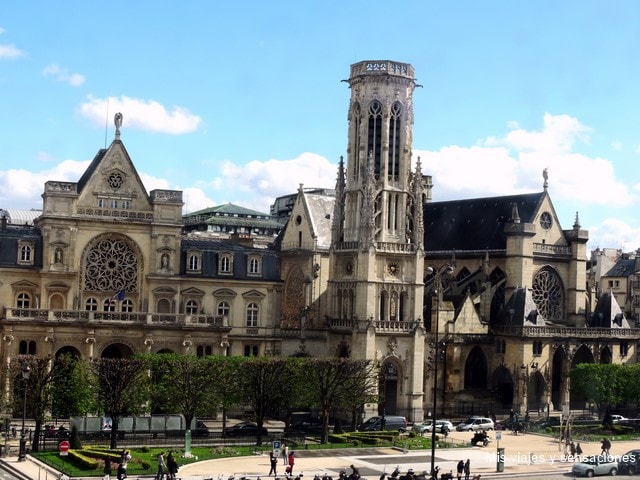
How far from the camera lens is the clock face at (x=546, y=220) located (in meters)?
113

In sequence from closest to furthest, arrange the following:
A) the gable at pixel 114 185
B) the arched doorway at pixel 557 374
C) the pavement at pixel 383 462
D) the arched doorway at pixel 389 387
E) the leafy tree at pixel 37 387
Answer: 1. the pavement at pixel 383 462
2. the leafy tree at pixel 37 387
3. the gable at pixel 114 185
4. the arched doorway at pixel 389 387
5. the arched doorway at pixel 557 374

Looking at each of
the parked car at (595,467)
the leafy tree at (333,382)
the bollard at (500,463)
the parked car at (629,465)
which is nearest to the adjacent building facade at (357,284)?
the leafy tree at (333,382)

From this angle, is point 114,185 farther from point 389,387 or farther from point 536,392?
point 536,392

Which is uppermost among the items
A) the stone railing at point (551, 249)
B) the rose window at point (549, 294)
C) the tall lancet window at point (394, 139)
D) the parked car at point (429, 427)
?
the tall lancet window at point (394, 139)

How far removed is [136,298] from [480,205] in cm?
4130

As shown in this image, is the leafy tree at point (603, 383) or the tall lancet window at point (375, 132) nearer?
the tall lancet window at point (375, 132)

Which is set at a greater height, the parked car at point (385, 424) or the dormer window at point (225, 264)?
the dormer window at point (225, 264)

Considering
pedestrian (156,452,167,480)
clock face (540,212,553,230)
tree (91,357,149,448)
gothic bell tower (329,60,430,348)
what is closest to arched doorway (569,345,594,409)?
clock face (540,212,553,230)

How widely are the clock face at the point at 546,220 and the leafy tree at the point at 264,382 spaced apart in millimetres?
40640

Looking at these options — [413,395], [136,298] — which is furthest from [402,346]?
[136,298]

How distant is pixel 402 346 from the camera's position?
98.9 metres

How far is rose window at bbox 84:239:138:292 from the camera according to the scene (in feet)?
302

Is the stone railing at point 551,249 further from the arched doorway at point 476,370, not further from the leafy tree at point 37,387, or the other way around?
the leafy tree at point 37,387

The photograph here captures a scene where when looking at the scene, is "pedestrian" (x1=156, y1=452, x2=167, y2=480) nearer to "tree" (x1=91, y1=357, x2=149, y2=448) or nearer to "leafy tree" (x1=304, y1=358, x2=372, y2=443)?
"tree" (x1=91, y1=357, x2=149, y2=448)
